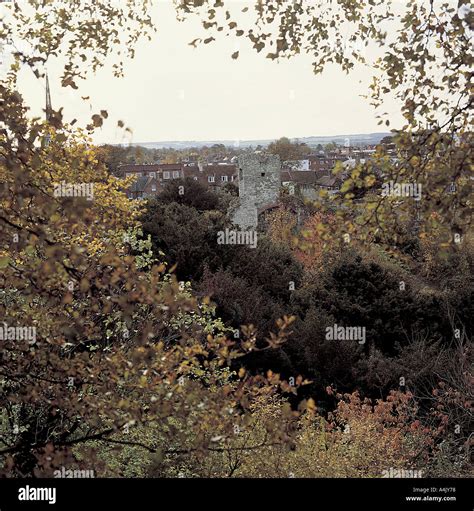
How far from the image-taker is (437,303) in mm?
19062

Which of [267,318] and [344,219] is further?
[267,318]

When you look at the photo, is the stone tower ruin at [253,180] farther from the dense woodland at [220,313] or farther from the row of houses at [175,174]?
the row of houses at [175,174]

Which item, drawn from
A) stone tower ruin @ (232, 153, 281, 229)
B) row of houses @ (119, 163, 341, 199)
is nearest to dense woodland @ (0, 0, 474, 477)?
stone tower ruin @ (232, 153, 281, 229)

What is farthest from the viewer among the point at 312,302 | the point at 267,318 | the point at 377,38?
the point at 312,302

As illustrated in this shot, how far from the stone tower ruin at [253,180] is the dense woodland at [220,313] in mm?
7532

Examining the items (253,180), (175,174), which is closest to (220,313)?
(253,180)

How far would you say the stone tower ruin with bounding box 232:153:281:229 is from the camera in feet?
91.3

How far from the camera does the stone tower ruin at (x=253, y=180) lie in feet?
91.3

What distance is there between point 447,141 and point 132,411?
2.80m

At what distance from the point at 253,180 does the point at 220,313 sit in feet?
44.8

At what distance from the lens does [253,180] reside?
2825cm

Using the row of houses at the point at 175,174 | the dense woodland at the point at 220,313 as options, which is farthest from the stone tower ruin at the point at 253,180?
the row of houses at the point at 175,174
